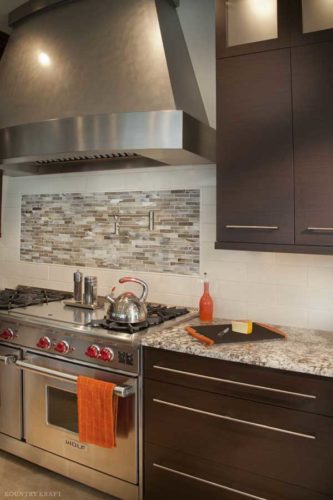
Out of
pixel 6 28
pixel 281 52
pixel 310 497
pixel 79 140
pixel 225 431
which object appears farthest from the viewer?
pixel 6 28

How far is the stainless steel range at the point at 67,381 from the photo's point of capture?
2.06 metres

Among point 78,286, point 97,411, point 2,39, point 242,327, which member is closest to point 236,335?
point 242,327

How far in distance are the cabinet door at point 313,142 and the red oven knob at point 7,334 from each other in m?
1.71

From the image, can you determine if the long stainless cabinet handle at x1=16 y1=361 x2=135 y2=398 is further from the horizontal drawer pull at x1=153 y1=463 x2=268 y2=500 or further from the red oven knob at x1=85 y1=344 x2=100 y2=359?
the horizontal drawer pull at x1=153 y1=463 x2=268 y2=500

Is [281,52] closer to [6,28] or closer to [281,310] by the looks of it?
[281,310]

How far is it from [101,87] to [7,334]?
1526 millimetres

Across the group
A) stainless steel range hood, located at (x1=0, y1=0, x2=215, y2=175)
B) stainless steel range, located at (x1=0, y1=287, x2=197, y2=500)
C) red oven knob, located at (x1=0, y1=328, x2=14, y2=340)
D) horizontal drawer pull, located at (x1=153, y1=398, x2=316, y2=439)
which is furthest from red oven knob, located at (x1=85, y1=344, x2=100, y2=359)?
stainless steel range hood, located at (x1=0, y1=0, x2=215, y2=175)

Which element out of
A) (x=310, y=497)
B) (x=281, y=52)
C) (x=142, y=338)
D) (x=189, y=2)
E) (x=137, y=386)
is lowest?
(x=310, y=497)

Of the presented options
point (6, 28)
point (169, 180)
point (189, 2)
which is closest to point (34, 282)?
point (169, 180)

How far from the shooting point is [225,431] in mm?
1812

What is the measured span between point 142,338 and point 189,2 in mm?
2046

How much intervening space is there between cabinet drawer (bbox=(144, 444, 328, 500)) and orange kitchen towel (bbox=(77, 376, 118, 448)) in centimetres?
21

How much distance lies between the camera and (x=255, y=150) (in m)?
2.02

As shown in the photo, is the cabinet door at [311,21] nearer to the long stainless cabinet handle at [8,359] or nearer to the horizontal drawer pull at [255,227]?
the horizontal drawer pull at [255,227]
